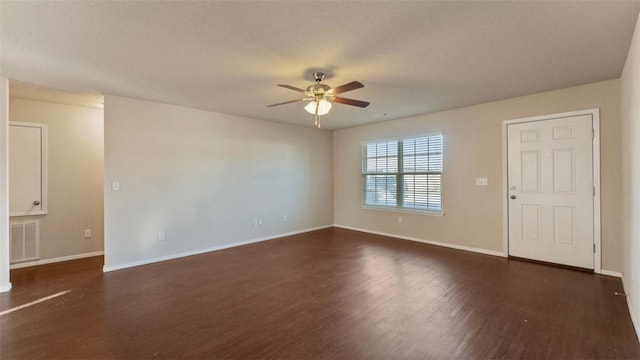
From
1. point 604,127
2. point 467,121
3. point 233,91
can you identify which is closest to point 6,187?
point 233,91

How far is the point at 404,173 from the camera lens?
5750 millimetres

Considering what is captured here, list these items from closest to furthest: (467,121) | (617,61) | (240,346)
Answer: (240,346)
(617,61)
(467,121)

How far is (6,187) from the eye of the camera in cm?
322

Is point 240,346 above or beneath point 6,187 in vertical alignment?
beneath

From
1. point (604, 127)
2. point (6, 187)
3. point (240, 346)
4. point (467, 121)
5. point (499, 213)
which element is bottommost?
point (240, 346)

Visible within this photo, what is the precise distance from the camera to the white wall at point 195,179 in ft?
13.3

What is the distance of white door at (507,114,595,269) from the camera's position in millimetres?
3654

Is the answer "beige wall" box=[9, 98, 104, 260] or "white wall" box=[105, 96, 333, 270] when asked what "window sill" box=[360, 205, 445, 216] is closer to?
"white wall" box=[105, 96, 333, 270]

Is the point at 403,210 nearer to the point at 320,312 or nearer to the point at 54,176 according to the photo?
the point at 320,312

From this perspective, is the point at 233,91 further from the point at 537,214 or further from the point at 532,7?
the point at 537,214

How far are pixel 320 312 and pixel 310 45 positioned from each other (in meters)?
2.44

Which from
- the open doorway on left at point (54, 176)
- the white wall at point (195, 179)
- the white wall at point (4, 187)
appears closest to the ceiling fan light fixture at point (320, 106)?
the white wall at point (195, 179)

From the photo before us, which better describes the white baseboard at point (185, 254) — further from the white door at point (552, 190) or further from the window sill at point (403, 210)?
the white door at point (552, 190)

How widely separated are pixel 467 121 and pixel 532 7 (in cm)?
298
